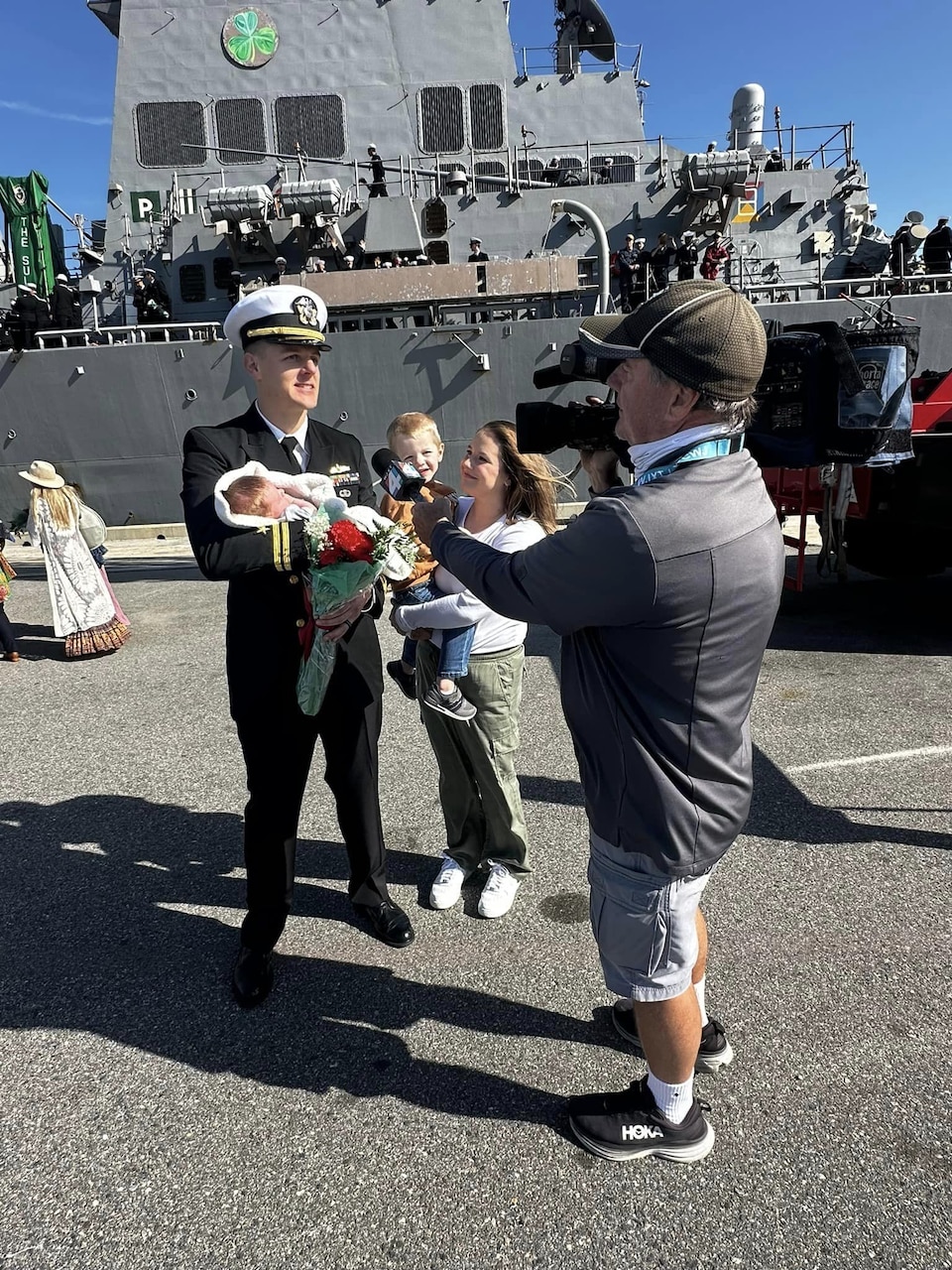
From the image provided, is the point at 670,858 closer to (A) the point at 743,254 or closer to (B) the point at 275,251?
(B) the point at 275,251

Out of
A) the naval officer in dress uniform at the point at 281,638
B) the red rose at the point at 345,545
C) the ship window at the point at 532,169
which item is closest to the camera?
the red rose at the point at 345,545

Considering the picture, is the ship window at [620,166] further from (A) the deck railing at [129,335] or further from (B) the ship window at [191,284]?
(A) the deck railing at [129,335]

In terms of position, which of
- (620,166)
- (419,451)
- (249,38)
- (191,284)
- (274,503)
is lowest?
(274,503)

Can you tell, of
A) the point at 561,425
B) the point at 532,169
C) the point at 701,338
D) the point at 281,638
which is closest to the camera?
the point at 701,338

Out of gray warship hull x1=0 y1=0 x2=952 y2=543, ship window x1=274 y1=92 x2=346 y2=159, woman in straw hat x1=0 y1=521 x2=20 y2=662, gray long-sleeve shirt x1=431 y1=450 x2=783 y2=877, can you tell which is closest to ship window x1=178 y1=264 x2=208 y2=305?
gray warship hull x1=0 y1=0 x2=952 y2=543

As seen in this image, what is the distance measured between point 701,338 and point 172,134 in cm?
→ 1916

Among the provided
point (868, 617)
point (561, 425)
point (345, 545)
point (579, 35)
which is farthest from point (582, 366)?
point (579, 35)

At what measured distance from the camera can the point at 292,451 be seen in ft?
8.38

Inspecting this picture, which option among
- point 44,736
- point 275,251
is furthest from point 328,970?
point 275,251

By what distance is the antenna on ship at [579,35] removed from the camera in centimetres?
1739

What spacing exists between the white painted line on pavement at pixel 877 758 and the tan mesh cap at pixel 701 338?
3.17 metres

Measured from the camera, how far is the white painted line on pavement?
4.24 meters

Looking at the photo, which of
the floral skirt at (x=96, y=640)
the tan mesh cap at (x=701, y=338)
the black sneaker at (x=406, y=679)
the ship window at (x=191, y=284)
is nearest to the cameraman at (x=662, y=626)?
the tan mesh cap at (x=701, y=338)

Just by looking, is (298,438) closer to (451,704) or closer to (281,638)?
(281,638)
